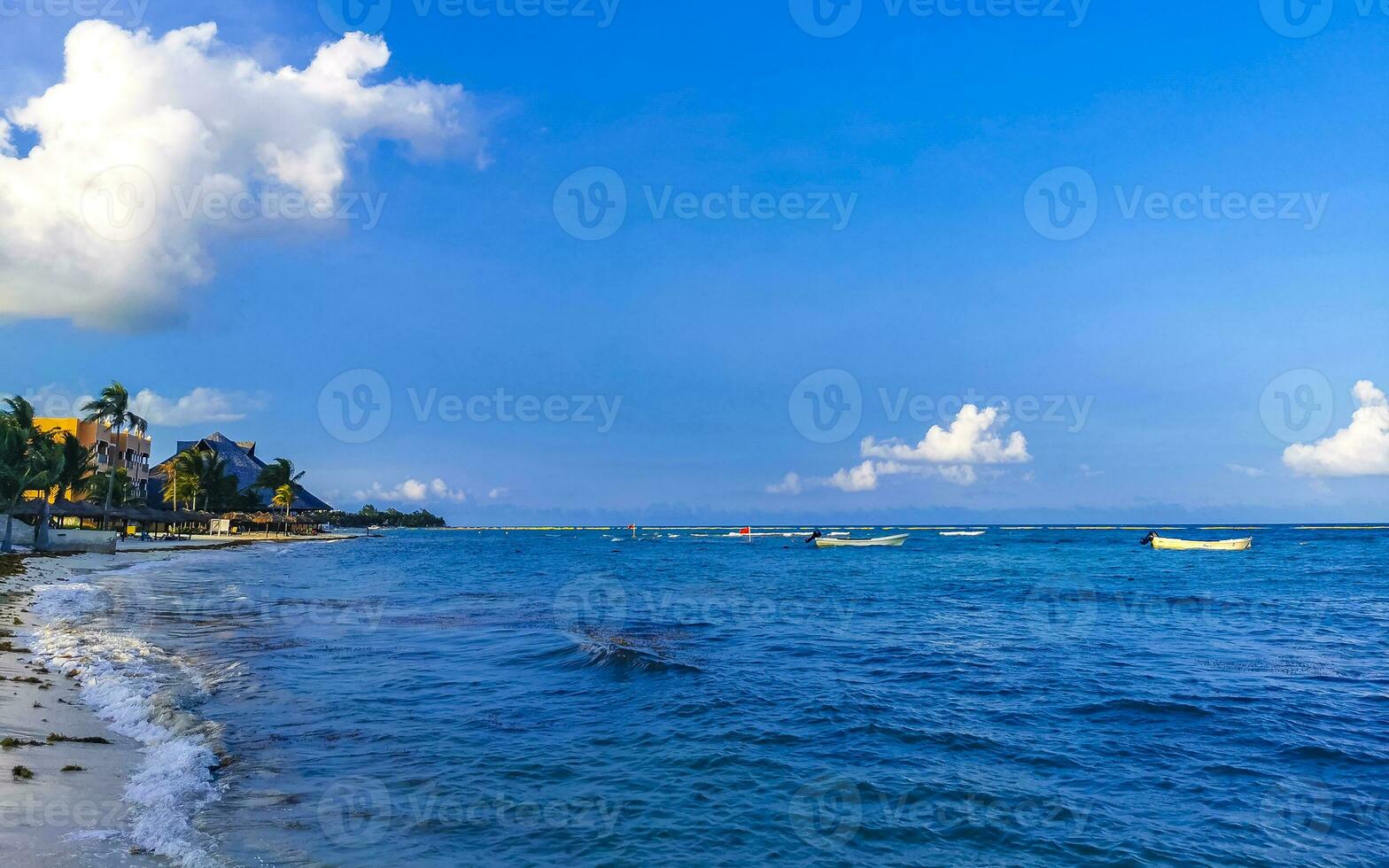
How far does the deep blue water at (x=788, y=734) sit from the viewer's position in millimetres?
9766

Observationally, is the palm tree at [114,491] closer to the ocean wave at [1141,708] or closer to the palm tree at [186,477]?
the palm tree at [186,477]

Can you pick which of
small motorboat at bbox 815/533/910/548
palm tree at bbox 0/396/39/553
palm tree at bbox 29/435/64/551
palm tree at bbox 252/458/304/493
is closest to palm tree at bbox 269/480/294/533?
palm tree at bbox 252/458/304/493

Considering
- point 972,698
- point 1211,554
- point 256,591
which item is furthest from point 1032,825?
point 1211,554

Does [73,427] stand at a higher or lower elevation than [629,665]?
higher

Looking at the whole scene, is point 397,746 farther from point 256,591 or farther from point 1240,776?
point 256,591

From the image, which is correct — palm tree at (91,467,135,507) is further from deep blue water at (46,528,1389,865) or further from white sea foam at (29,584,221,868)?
white sea foam at (29,584,221,868)

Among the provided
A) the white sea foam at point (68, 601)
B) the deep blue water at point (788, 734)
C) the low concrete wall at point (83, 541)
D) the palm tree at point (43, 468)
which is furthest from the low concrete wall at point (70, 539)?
the deep blue water at point (788, 734)

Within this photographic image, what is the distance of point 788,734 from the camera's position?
570 inches

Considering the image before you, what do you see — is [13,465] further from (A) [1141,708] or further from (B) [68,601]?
(A) [1141,708]

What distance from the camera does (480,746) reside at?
13500mm

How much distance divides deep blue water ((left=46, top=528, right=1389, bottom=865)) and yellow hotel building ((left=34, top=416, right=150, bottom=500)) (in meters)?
80.2

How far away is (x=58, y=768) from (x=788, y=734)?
1109 cm

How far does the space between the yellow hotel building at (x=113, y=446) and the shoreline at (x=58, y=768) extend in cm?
8221

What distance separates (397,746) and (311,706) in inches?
148
